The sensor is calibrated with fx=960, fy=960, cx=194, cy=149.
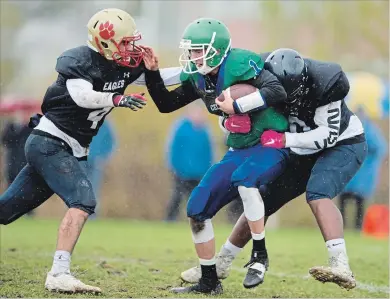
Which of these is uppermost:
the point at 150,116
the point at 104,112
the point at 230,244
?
the point at 104,112

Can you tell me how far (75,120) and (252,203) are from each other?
1.26 m

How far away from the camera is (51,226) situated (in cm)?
1195

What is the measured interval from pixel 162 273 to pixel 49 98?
1735mm

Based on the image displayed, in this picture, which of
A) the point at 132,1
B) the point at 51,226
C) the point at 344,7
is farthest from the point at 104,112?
the point at 344,7

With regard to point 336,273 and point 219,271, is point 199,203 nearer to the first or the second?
point 219,271

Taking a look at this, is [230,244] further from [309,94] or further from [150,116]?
[150,116]

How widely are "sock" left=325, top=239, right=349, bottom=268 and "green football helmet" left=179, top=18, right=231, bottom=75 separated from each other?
1.29 meters

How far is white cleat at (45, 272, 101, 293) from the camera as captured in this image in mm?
5695

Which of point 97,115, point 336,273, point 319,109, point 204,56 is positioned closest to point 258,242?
point 336,273

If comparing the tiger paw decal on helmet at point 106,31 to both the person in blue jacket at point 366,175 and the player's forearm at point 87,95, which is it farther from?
the person in blue jacket at point 366,175

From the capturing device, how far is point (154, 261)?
798 cm

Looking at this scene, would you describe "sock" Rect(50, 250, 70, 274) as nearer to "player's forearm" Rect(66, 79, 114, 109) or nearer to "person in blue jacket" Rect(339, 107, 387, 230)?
"player's forearm" Rect(66, 79, 114, 109)

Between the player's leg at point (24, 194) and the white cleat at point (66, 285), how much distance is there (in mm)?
665

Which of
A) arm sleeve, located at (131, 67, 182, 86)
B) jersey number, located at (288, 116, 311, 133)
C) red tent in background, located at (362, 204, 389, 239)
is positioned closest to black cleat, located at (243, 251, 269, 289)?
jersey number, located at (288, 116, 311, 133)
